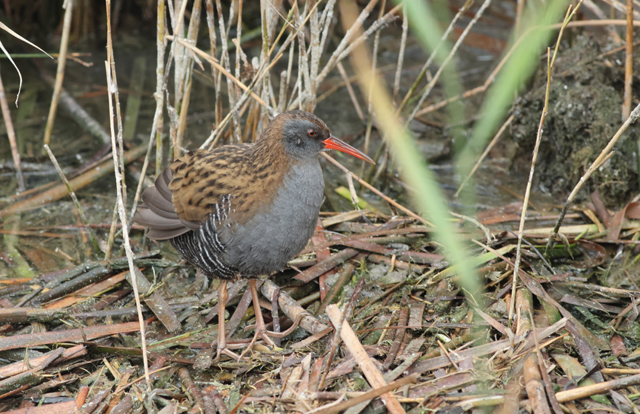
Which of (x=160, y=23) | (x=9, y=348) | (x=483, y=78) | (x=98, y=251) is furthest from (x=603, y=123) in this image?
(x=9, y=348)

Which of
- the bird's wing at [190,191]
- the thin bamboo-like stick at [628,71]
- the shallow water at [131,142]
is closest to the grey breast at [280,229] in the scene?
the bird's wing at [190,191]

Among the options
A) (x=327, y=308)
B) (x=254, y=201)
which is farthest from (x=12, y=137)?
(x=327, y=308)

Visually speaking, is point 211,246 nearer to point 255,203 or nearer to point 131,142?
point 255,203

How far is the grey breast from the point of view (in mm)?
2723

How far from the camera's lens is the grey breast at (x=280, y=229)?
8.93ft

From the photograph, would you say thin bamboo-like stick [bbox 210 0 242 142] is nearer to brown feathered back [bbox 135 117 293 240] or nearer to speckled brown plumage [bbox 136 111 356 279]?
brown feathered back [bbox 135 117 293 240]

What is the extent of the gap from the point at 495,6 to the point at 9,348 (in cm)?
570

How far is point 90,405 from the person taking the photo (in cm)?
249

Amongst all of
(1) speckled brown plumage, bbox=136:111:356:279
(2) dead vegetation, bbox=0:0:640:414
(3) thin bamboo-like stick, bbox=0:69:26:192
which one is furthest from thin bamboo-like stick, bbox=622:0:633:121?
(3) thin bamboo-like stick, bbox=0:69:26:192

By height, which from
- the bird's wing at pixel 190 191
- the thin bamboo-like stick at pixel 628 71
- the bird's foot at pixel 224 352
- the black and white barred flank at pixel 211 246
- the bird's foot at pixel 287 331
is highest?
the thin bamboo-like stick at pixel 628 71

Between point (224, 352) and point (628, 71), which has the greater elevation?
point (628, 71)

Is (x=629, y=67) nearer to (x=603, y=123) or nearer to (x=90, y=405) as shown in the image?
(x=603, y=123)

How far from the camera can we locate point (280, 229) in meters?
2.72

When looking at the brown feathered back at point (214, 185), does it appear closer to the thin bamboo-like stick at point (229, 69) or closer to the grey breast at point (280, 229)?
the grey breast at point (280, 229)
